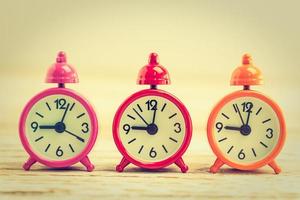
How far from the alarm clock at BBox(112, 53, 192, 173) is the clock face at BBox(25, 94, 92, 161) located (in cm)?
8

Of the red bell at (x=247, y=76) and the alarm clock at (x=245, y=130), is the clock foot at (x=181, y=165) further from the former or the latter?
the red bell at (x=247, y=76)

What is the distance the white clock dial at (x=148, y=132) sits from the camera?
3.77 ft

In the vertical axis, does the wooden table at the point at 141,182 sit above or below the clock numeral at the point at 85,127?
below

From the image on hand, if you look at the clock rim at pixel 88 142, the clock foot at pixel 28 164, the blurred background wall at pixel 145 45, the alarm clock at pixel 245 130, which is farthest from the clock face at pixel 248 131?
the blurred background wall at pixel 145 45

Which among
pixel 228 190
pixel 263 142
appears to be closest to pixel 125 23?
pixel 263 142

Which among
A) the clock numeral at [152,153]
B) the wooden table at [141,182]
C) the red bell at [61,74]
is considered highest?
the red bell at [61,74]

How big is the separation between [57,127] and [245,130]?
0.41 m

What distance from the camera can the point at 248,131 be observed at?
116 centimetres

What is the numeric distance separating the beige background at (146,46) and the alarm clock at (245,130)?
48 cm

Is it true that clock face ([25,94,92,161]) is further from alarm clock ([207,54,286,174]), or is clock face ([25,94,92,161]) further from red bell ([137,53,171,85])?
alarm clock ([207,54,286,174])

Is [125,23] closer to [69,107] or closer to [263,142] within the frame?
[69,107]

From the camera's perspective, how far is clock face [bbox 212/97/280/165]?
1.16m

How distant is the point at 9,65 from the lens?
5.71ft

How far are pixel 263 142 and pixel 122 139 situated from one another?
12.2 inches
